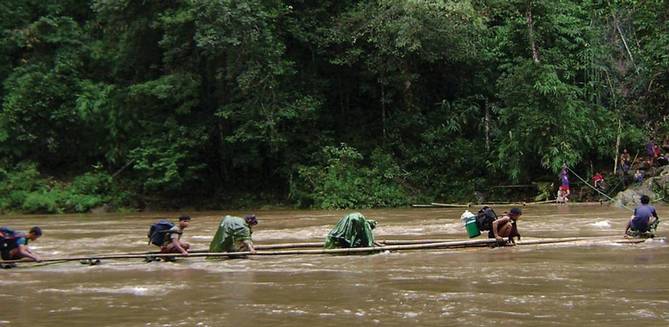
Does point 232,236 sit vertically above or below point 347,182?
below

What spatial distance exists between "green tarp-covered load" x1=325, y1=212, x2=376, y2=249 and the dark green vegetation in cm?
1315

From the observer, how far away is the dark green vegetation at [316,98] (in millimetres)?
26094

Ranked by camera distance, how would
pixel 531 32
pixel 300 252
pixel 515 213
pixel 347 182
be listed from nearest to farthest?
pixel 300 252, pixel 515 213, pixel 531 32, pixel 347 182

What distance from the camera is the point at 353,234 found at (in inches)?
510

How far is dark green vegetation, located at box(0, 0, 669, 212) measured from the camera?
85.6ft

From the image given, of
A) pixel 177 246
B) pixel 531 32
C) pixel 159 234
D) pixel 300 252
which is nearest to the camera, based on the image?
pixel 300 252

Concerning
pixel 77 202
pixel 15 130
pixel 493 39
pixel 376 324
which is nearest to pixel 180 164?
pixel 77 202

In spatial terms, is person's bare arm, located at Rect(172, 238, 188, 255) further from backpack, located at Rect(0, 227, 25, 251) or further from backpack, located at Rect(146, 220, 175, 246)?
backpack, located at Rect(0, 227, 25, 251)

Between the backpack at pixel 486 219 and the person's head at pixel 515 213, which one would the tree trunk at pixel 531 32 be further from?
the person's head at pixel 515 213

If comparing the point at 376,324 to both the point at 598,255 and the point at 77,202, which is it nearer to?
the point at 598,255

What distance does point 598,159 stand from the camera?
26.6m

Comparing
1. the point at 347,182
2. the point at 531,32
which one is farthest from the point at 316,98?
the point at 531,32

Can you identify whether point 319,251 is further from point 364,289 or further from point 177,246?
point 364,289

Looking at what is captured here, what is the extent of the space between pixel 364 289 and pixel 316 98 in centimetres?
2093
